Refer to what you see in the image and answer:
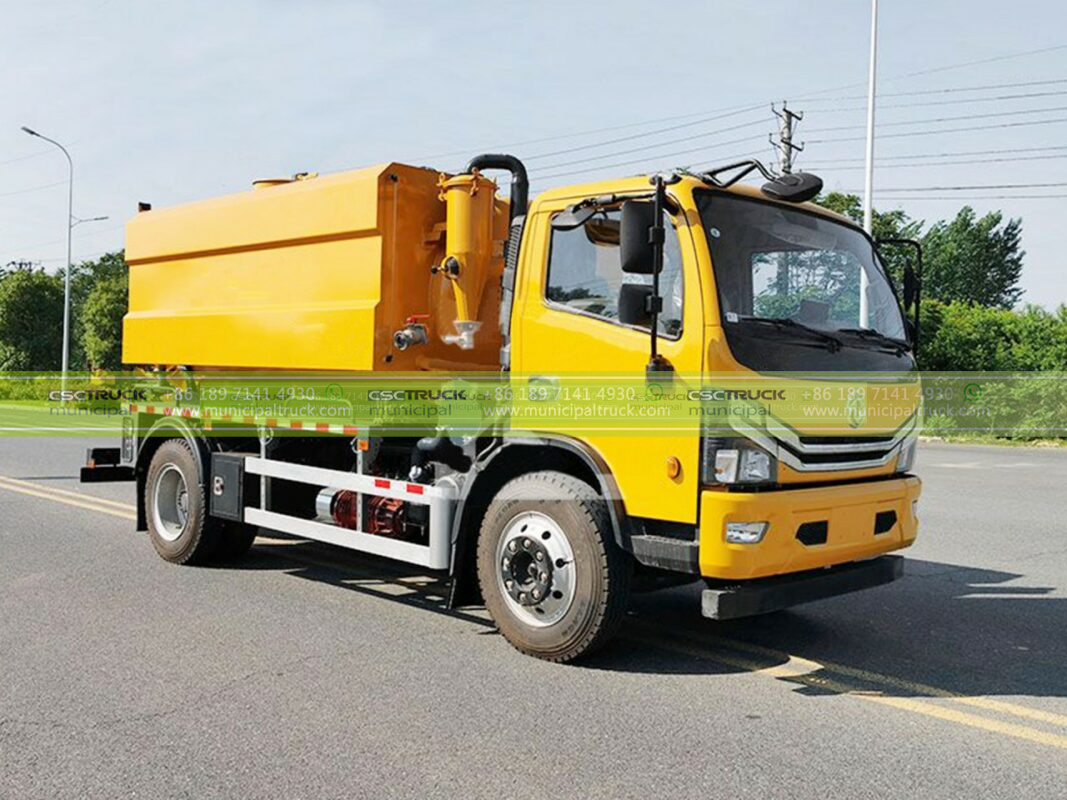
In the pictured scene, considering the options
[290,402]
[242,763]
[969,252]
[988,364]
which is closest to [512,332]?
[290,402]

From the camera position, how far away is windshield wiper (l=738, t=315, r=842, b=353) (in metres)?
4.95

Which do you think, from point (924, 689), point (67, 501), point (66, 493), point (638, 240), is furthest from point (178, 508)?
point (924, 689)

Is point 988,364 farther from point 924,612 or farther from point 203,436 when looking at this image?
point 203,436

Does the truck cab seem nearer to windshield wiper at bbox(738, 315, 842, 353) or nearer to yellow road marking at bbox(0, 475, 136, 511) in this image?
windshield wiper at bbox(738, 315, 842, 353)

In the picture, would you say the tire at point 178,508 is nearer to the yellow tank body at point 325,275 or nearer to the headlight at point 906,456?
the yellow tank body at point 325,275

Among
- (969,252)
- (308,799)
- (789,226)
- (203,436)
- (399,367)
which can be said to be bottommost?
(308,799)

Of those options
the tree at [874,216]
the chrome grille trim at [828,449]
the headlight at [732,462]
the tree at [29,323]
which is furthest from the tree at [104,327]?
the headlight at [732,462]

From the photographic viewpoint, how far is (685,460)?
466 cm

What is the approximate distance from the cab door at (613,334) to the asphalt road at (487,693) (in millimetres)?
1014

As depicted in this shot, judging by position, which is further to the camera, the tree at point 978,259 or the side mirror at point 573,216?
the tree at point 978,259

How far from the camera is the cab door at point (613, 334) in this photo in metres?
4.71

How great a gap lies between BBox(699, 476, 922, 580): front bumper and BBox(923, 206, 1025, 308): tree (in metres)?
75.8

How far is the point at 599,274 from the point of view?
5.21 metres

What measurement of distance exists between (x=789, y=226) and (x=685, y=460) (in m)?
1.58
